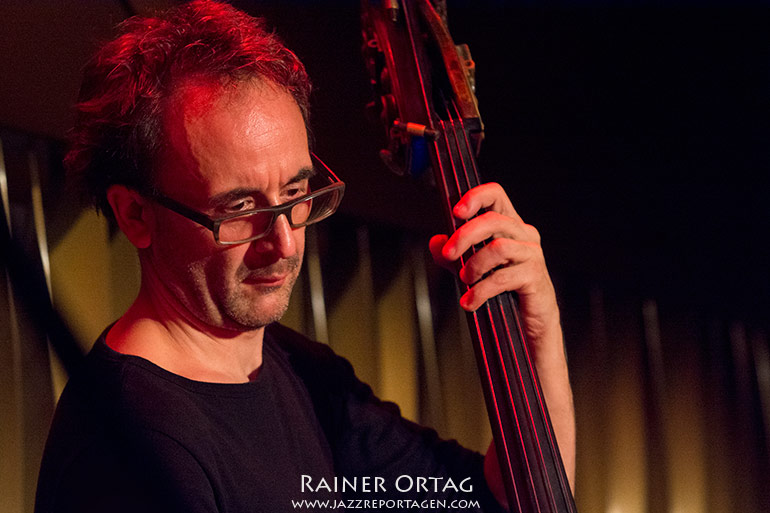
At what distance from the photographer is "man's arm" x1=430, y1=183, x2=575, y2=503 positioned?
81 centimetres

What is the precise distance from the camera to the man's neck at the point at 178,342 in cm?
84

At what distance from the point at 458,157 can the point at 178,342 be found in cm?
43

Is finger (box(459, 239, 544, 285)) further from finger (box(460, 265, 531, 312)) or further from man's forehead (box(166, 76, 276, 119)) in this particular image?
man's forehead (box(166, 76, 276, 119))

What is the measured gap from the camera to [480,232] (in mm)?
803

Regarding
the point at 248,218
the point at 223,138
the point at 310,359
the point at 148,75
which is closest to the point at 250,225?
the point at 248,218

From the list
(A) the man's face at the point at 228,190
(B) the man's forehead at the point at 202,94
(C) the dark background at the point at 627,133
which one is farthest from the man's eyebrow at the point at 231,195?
(C) the dark background at the point at 627,133

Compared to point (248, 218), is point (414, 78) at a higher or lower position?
higher

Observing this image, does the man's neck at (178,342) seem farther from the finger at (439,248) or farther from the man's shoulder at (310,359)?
the finger at (439,248)

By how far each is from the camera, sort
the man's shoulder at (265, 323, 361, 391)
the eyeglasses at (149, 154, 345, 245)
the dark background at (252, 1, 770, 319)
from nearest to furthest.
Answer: the eyeglasses at (149, 154, 345, 245) < the man's shoulder at (265, 323, 361, 391) < the dark background at (252, 1, 770, 319)

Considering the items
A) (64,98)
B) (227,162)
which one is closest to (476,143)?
(227,162)

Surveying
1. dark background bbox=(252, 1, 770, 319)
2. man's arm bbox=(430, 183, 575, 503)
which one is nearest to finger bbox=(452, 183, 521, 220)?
man's arm bbox=(430, 183, 575, 503)

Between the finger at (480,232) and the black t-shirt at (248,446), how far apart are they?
0.32m

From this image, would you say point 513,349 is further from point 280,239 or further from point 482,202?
point 280,239

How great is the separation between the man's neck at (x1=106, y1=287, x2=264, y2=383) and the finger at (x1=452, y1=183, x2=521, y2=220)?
34 cm
